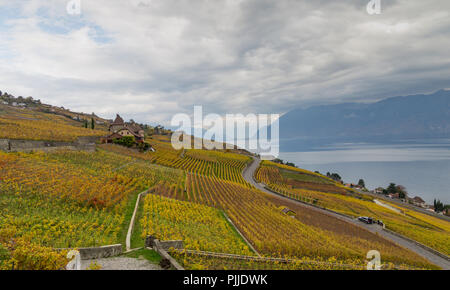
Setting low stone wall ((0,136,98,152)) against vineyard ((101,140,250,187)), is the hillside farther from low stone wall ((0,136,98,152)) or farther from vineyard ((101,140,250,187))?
vineyard ((101,140,250,187))

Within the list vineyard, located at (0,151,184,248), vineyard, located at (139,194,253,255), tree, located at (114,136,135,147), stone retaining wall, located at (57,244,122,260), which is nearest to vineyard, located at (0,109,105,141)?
tree, located at (114,136,135,147)

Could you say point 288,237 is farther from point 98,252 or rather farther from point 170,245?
point 98,252

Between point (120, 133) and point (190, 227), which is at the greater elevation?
point (120, 133)

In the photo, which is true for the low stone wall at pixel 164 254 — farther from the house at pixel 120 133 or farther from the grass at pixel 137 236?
the house at pixel 120 133

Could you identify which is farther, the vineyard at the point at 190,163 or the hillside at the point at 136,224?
the vineyard at the point at 190,163

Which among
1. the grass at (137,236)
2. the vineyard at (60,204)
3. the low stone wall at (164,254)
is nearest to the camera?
the low stone wall at (164,254)

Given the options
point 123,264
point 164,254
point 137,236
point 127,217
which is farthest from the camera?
point 127,217

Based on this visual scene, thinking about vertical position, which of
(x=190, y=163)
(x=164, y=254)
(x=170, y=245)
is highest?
Answer: (x=190, y=163)

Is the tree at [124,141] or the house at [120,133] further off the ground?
the house at [120,133]

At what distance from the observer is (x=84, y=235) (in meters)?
10.7

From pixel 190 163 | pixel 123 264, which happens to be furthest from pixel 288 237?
pixel 190 163

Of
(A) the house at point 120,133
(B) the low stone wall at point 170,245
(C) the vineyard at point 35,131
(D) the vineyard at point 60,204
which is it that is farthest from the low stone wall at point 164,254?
(A) the house at point 120,133

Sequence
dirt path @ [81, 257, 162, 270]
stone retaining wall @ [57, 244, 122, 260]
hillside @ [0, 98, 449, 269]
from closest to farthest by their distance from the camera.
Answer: dirt path @ [81, 257, 162, 270] → stone retaining wall @ [57, 244, 122, 260] → hillside @ [0, 98, 449, 269]

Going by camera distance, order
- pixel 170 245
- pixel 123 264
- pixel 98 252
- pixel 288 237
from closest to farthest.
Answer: pixel 123 264 → pixel 98 252 → pixel 170 245 → pixel 288 237
